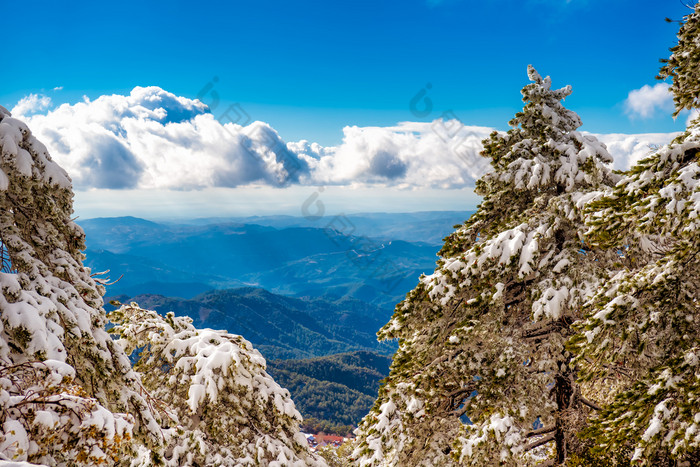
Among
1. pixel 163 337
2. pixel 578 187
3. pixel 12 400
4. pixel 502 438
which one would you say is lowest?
pixel 502 438

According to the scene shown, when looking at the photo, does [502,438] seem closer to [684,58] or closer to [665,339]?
[665,339]

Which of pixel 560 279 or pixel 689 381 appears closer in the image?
pixel 689 381

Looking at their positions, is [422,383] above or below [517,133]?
below

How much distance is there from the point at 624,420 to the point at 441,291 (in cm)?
385

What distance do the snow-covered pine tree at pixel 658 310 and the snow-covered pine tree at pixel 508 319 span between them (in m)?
1.43

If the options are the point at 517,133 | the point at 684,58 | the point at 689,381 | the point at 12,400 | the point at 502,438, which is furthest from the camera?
the point at 517,133

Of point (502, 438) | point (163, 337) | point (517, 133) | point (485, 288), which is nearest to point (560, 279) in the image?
point (485, 288)

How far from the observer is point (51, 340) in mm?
5094

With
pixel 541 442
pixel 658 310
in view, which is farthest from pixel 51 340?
pixel 541 442

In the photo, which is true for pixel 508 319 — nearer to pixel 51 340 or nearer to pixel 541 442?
pixel 541 442

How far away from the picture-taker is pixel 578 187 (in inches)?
325

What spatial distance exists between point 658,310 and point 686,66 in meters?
3.47

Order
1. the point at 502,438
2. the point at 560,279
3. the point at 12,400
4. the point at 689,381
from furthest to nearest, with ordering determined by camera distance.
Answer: the point at 560,279, the point at 502,438, the point at 689,381, the point at 12,400

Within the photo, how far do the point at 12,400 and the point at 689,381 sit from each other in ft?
21.7
